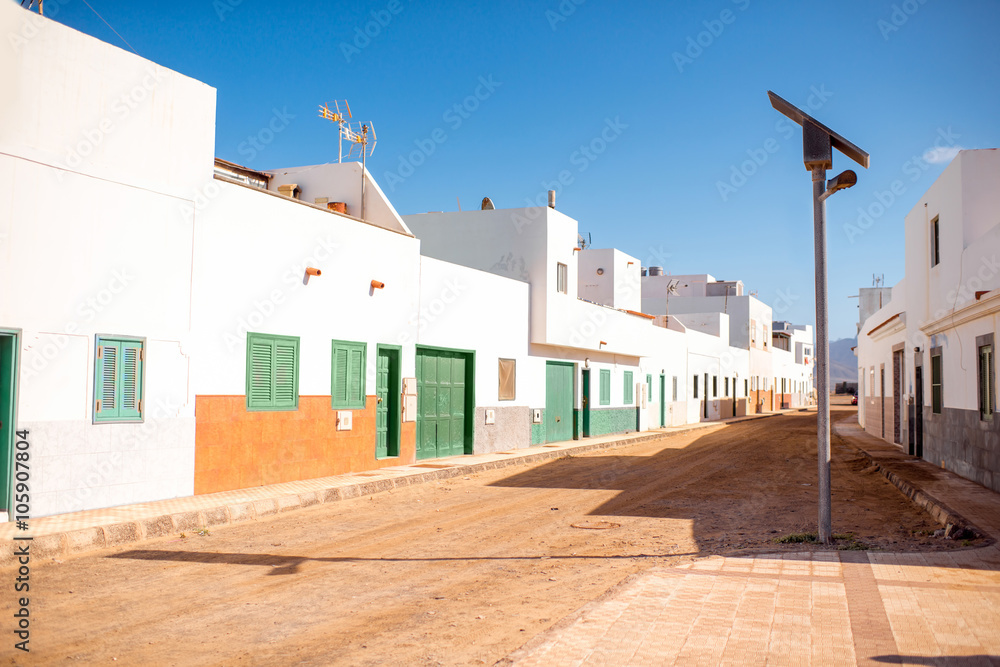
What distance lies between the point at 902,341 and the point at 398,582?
21.2 meters

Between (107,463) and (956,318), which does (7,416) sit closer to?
(107,463)

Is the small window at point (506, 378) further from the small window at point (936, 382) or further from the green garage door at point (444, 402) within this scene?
the small window at point (936, 382)

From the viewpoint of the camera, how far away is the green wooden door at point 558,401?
24.9m

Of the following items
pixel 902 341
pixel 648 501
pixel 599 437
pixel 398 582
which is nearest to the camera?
pixel 398 582

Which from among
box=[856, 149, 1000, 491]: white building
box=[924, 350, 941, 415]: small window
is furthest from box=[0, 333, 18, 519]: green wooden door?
box=[924, 350, 941, 415]: small window

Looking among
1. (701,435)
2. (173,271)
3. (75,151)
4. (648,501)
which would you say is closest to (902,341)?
(701,435)

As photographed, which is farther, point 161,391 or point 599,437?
point 599,437

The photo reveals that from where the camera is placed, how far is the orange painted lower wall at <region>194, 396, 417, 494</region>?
12047 mm

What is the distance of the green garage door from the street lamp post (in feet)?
34.7

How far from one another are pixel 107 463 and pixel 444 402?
9.49 meters

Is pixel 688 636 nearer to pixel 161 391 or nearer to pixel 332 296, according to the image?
pixel 161 391

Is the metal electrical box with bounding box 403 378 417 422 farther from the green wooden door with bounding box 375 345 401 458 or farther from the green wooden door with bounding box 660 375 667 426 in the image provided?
the green wooden door with bounding box 660 375 667 426

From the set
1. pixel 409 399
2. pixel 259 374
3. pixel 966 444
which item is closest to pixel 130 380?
pixel 259 374

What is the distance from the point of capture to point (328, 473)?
1457 cm
